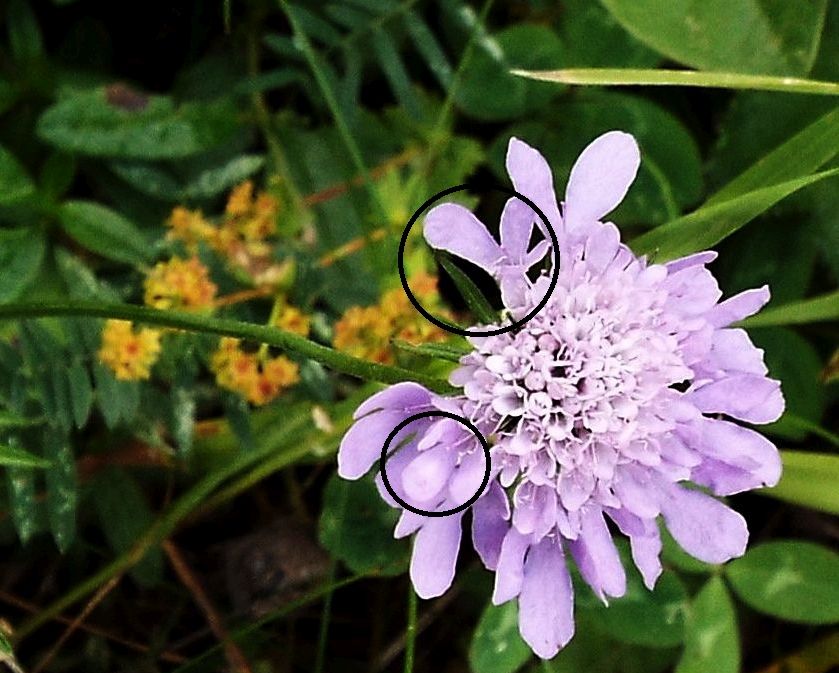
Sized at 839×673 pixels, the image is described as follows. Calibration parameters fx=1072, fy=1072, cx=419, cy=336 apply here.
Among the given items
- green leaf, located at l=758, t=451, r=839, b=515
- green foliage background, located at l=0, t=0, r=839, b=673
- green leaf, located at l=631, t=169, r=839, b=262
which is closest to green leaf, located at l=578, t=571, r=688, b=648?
green foliage background, located at l=0, t=0, r=839, b=673

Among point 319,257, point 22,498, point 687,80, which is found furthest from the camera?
point 319,257

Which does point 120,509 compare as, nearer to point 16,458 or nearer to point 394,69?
point 16,458

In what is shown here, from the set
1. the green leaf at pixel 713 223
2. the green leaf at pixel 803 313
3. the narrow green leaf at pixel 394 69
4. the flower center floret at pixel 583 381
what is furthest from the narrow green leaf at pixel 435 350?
the narrow green leaf at pixel 394 69

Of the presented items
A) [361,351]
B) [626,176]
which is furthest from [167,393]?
[626,176]

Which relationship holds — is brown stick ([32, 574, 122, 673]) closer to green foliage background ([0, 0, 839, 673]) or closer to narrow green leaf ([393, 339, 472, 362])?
green foliage background ([0, 0, 839, 673])

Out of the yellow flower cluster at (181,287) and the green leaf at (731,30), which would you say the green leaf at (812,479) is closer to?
the green leaf at (731,30)

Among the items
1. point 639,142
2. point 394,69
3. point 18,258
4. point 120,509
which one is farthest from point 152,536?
point 639,142
